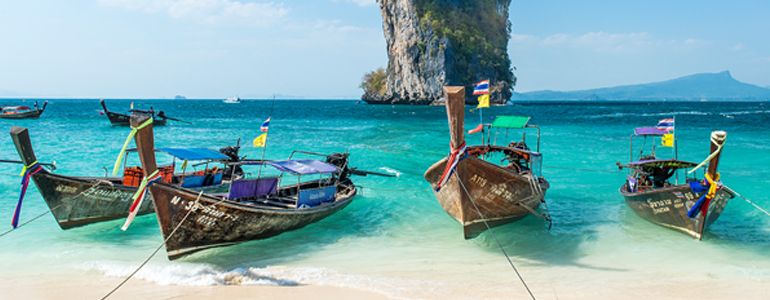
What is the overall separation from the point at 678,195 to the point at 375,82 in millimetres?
114736

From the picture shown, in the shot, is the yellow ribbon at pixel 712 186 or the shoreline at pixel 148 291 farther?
the yellow ribbon at pixel 712 186

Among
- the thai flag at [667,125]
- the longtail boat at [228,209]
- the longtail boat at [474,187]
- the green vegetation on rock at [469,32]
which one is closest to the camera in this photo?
the longtail boat at [228,209]

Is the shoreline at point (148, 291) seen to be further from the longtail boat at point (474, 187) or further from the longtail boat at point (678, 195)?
the longtail boat at point (678, 195)

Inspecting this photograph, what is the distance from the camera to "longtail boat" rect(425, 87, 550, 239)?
27.3 ft

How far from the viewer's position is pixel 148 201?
1148cm

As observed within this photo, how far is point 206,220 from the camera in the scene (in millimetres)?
8406

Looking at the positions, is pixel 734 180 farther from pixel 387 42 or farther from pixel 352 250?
pixel 387 42

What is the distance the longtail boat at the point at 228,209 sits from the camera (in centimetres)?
778

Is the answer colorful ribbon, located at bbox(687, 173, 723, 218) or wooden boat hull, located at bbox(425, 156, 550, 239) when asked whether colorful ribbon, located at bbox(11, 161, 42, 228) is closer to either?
wooden boat hull, located at bbox(425, 156, 550, 239)

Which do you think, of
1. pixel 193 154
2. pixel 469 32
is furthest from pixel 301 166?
pixel 469 32

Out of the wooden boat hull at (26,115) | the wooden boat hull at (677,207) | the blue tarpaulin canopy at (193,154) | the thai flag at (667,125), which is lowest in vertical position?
the wooden boat hull at (677,207)

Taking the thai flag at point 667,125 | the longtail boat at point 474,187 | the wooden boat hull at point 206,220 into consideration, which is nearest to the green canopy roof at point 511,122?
the longtail boat at point 474,187

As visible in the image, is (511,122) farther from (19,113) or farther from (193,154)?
(19,113)

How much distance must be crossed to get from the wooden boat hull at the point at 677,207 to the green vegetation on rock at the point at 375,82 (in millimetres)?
107474
